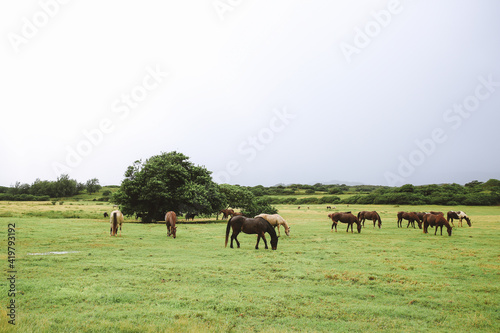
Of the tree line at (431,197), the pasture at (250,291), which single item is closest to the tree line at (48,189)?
the tree line at (431,197)

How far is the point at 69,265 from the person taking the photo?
1171 cm

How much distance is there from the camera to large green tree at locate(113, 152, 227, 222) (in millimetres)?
35750

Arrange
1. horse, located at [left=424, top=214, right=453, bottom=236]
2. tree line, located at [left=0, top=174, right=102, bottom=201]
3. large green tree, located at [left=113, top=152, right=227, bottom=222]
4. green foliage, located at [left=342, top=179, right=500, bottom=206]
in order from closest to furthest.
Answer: horse, located at [left=424, top=214, right=453, bottom=236]
large green tree, located at [left=113, top=152, right=227, bottom=222]
green foliage, located at [left=342, top=179, right=500, bottom=206]
tree line, located at [left=0, top=174, right=102, bottom=201]

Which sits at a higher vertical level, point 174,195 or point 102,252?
point 174,195

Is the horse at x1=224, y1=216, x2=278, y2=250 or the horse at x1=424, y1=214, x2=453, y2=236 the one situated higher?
the horse at x1=224, y1=216, x2=278, y2=250

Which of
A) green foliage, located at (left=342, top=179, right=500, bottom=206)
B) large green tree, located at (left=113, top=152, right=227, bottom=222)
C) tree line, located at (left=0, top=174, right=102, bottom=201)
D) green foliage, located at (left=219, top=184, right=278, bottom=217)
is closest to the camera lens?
large green tree, located at (left=113, top=152, right=227, bottom=222)

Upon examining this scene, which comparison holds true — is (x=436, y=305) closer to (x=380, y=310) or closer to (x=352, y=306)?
(x=380, y=310)

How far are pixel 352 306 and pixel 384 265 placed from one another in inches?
229

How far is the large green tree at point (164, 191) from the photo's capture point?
35.8 m

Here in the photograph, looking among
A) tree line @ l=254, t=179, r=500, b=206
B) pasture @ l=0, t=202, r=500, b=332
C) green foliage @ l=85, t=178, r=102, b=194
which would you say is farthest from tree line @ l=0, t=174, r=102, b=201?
pasture @ l=0, t=202, r=500, b=332

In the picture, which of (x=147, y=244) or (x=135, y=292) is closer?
(x=135, y=292)

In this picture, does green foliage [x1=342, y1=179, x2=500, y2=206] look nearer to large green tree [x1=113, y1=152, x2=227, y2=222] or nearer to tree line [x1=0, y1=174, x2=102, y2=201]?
large green tree [x1=113, y1=152, x2=227, y2=222]

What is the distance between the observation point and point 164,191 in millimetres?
36219

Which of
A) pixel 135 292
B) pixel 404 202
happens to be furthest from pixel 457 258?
pixel 404 202
